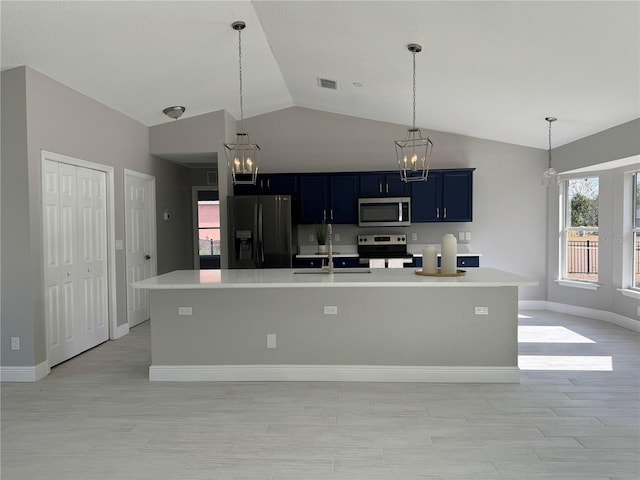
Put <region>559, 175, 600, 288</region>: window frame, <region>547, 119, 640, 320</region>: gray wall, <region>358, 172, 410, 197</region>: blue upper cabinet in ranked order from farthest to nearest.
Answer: <region>358, 172, 410, 197</region>: blue upper cabinet, <region>559, 175, 600, 288</region>: window frame, <region>547, 119, 640, 320</region>: gray wall

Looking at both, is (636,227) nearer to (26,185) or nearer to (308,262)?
(308,262)

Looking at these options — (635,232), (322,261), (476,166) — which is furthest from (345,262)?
(635,232)

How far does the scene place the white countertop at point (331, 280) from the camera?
3506 mm

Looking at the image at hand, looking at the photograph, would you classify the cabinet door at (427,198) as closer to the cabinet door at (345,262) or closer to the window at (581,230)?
the cabinet door at (345,262)

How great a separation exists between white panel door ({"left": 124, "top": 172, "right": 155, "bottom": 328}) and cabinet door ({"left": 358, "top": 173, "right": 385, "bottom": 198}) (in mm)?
2943

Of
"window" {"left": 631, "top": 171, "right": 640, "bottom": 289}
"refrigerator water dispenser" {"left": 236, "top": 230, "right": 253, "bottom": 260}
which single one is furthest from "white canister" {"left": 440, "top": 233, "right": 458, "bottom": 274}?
"window" {"left": 631, "top": 171, "right": 640, "bottom": 289}

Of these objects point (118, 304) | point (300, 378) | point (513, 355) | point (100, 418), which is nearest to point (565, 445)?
point (513, 355)

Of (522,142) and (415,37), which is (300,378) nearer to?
(415,37)

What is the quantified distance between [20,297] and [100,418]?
1.52 m

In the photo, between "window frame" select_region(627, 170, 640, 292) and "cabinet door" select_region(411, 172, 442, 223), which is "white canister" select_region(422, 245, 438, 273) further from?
"window frame" select_region(627, 170, 640, 292)

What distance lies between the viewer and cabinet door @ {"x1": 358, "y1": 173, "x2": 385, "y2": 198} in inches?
261

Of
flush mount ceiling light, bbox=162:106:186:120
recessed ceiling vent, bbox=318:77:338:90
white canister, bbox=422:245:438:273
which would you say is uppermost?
recessed ceiling vent, bbox=318:77:338:90

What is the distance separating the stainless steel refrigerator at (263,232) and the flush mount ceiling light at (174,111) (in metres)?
1.29

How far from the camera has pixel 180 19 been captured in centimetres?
377
